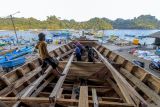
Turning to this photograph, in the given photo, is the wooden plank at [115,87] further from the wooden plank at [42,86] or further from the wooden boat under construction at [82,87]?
the wooden plank at [42,86]

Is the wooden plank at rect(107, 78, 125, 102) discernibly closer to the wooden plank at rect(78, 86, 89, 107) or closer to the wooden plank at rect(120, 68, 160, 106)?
the wooden plank at rect(120, 68, 160, 106)

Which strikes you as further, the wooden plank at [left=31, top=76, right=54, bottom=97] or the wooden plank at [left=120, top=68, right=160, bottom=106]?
the wooden plank at [left=31, top=76, right=54, bottom=97]

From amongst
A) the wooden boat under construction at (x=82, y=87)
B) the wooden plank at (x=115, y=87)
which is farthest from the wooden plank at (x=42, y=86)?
the wooden plank at (x=115, y=87)

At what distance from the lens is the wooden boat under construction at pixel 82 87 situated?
4.62 meters

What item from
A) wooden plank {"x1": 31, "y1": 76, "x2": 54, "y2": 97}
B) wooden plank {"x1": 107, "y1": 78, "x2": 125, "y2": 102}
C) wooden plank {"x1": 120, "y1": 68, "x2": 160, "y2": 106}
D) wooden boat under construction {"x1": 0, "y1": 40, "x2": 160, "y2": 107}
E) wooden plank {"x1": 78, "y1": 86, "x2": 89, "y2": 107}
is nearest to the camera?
wooden plank {"x1": 78, "y1": 86, "x2": 89, "y2": 107}

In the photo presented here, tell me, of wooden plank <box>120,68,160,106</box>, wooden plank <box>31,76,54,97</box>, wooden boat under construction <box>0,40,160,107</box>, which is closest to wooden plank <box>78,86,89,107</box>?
wooden boat under construction <box>0,40,160,107</box>

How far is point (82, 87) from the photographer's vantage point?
19.4ft

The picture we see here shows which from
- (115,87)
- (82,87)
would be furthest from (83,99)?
(115,87)

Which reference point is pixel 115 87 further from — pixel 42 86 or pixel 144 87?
pixel 42 86

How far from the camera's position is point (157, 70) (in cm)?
2189

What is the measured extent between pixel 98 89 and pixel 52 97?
3154 millimetres

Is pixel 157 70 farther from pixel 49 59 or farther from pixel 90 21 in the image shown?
pixel 90 21

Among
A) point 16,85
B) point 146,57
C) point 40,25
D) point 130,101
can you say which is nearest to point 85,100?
point 130,101

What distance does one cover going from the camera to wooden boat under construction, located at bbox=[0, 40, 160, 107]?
15.2ft
